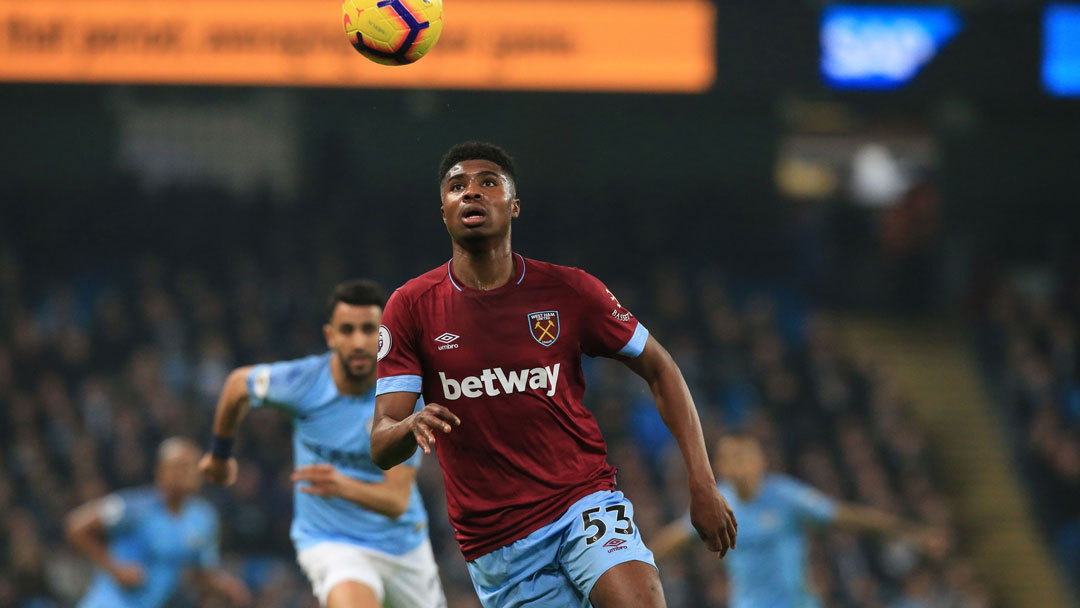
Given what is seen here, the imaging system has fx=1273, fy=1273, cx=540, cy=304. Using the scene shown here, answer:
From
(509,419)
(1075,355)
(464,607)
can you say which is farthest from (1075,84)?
(509,419)

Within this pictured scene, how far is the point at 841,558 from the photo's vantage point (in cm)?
1246

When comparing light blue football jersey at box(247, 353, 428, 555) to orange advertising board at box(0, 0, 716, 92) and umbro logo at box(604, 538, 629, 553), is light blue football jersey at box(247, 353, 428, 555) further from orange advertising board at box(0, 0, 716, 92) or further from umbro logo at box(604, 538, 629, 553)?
orange advertising board at box(0, 0, 716, 92)

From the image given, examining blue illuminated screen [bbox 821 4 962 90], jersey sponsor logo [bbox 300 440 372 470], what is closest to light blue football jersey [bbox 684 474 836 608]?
jersey sponsor logo [bbox 300 440 372 470]

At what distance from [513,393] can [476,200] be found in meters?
0.68

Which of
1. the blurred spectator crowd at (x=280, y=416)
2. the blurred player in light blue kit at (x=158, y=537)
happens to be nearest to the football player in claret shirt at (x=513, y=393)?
the blurred player in light blue kit at (x=158, y=537)

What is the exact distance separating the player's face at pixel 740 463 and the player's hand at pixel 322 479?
3157mm

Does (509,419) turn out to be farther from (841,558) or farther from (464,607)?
(841,558)

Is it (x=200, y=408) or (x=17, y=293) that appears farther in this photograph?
(x=17, y=293)

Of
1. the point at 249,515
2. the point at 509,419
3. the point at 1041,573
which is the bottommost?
the point at 1041,573

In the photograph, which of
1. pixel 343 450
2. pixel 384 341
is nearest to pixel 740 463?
pixel 343 450

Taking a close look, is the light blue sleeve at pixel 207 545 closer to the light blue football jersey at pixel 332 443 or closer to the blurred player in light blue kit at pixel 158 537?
the blurred player in light blue kit at pixel 158 537

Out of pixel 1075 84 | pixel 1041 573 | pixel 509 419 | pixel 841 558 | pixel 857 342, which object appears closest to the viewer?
pixel 509 419

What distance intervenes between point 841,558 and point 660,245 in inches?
214

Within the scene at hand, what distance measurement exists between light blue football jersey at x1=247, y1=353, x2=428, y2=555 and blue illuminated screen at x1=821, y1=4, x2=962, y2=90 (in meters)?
8.77
